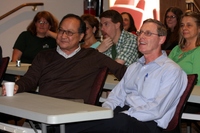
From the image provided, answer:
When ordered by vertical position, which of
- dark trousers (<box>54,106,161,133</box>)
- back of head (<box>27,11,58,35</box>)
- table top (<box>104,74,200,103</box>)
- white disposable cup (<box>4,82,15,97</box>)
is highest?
back of head (<box>27,11,58,35</box>)

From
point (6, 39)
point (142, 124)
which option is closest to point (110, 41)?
point (142, 124)

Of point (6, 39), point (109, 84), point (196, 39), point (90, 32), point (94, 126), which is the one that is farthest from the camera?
point (6, 39)

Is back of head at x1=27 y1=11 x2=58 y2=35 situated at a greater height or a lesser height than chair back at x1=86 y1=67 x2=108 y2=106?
greater

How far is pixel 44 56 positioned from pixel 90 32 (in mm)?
1782

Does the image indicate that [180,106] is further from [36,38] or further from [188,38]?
[36,38]

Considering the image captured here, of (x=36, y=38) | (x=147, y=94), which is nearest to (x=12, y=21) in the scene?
(x=36, y=38)

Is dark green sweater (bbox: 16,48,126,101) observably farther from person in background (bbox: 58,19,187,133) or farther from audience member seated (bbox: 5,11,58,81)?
audience member seated (bbox: 5,11,58,81)

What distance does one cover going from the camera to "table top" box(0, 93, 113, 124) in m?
2.47

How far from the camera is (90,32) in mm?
5664

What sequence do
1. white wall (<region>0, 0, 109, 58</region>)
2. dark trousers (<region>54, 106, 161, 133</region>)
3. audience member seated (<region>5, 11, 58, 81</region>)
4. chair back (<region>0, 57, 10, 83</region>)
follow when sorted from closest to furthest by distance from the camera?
dark trousers (<region>54, 106, 161, 133</region>) < chair back (<region>0, 57, 10, 83</region>) < audience member seated (<region>5, 11, 58, 81</region>) < white wall (<region>0, 0, 109, 58</region>)

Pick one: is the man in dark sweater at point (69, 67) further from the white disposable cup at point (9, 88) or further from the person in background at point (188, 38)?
the person in background at point (188, 38)

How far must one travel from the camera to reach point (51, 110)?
261 cm

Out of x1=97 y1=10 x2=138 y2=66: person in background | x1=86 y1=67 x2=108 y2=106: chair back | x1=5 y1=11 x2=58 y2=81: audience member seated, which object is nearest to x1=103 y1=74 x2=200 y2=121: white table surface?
x1=86 y1=67 x2=108 y2=106: chair back

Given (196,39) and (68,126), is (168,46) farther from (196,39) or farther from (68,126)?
(68,126)
